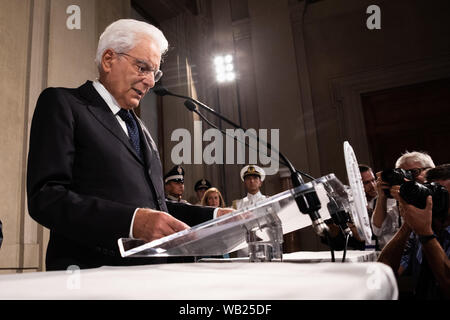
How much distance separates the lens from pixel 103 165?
103cm

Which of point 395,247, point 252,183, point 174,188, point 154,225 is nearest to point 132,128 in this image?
point 154,225

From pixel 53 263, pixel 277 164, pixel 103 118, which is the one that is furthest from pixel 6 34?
pixel 277 164

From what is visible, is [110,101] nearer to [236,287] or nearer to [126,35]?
[126,35]

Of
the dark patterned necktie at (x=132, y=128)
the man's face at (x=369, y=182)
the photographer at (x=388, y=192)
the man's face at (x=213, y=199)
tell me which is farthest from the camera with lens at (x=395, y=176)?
the man's face at (x=213, y=199)

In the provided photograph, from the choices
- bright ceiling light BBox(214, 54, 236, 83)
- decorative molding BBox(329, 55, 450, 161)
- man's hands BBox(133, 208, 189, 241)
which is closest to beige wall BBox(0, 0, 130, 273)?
man's hands BBox(133, 208, 189, 241)

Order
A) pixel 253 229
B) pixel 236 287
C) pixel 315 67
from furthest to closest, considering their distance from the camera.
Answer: pixel 315 67 < pixel 253 229 < pixel 236 287

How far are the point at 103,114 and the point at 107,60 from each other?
0.22 metres

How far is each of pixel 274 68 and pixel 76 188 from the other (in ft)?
18.2

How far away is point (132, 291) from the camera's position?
1.30 feet

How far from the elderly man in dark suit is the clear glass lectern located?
6 cm

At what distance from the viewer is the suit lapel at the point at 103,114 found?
109 cm

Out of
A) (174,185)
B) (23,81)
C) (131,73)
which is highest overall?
(23,81)

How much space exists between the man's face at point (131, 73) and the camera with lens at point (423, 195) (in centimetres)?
88
